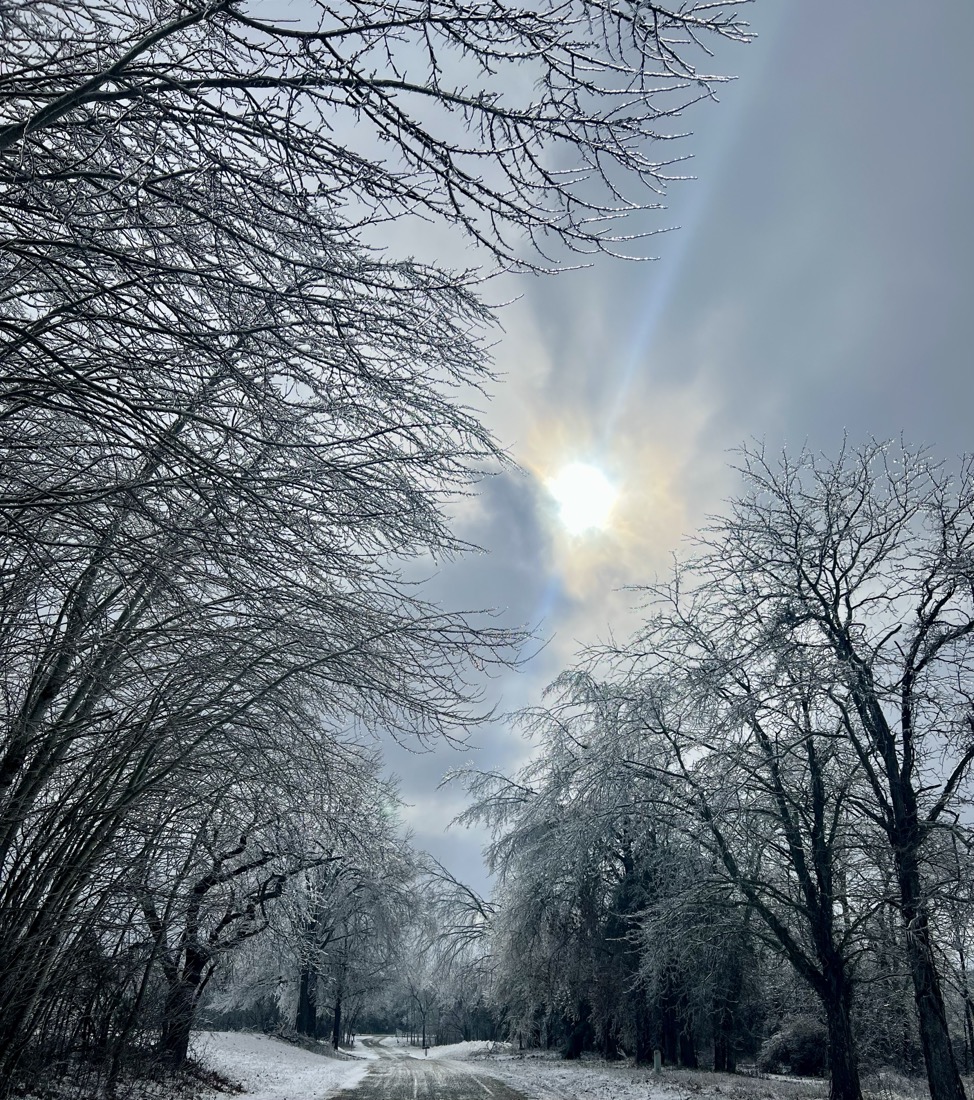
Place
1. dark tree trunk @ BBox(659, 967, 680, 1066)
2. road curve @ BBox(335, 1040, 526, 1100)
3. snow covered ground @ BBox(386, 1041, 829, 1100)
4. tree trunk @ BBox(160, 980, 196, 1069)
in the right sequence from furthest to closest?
dark tree trunk @ BBox(659, 967, 680, 1066) < snow covered ground @ BBox(386, 1041, 829, 1100) < road curve @ BBox(335, 1040, 526, 1100) < tree trunk @ BBox(160, 980, 196, 1069)

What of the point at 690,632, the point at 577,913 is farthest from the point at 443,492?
the point at 577,913

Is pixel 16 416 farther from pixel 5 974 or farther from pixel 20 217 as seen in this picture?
pixel 5 974

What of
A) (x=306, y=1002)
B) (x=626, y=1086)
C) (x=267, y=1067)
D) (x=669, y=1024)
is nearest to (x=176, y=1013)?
(x=626, y=1086)

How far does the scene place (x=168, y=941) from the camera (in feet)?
22.6

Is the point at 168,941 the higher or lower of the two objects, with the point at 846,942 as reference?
lower

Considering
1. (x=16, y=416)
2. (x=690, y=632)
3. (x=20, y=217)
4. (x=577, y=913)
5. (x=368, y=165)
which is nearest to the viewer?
(x=368, y=165)

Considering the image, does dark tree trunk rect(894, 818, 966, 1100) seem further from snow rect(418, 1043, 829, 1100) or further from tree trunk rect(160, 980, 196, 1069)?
tree trunk rect(160, 980, 196, 1069)

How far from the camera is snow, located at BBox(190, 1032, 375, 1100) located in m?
13.9

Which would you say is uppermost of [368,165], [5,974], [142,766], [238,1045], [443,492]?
[368,165]

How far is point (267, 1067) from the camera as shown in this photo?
19188 mm

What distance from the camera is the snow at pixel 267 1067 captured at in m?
13.9

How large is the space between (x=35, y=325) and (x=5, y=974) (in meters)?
3.45

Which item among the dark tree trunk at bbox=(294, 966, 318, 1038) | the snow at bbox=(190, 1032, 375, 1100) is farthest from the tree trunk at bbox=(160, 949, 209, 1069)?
the dark tree trunk at bbox=(294, 966, 318, 1038)

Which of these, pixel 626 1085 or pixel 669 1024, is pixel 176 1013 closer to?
pixel 626 1085
